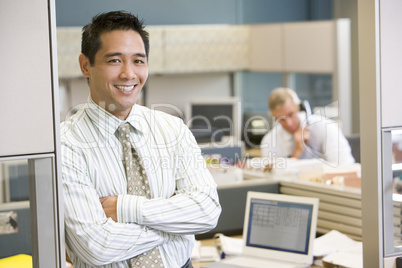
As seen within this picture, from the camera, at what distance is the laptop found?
272 centimetres

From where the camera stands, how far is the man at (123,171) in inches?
73.9

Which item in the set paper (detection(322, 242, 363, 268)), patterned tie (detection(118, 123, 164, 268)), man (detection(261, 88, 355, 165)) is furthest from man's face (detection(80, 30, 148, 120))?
man (detection(261, 88, 355, 165))

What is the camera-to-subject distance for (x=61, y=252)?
5.88 ft

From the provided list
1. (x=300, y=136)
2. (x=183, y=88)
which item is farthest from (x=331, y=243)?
(x=183, y=88)

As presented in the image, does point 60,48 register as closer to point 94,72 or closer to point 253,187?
point 253,187

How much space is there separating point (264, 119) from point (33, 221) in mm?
4705

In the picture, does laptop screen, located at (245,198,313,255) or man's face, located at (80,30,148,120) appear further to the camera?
laptop screen, located at (245,198,313,255)

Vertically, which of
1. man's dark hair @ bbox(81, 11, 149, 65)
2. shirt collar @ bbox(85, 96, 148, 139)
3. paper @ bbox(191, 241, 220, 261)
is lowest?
paper @ bbox(191, 241, 220, 261)

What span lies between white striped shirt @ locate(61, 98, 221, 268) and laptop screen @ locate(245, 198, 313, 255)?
0.76 meters

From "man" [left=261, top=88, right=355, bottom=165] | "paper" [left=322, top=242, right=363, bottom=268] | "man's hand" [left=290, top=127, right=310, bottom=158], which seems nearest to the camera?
"paper" [left=322, top=242, right=363, bottom=268]

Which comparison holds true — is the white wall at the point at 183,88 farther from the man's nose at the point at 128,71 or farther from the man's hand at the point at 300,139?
the man's nose at the point at 128,71

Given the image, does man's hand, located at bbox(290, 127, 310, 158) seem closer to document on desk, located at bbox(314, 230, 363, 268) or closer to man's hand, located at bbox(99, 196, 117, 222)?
document on desk, located at bbox(314, 230, 363, 268)

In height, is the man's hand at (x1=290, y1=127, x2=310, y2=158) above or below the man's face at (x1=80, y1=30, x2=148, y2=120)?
below

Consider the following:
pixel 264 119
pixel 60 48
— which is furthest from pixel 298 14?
pixel 60 48
